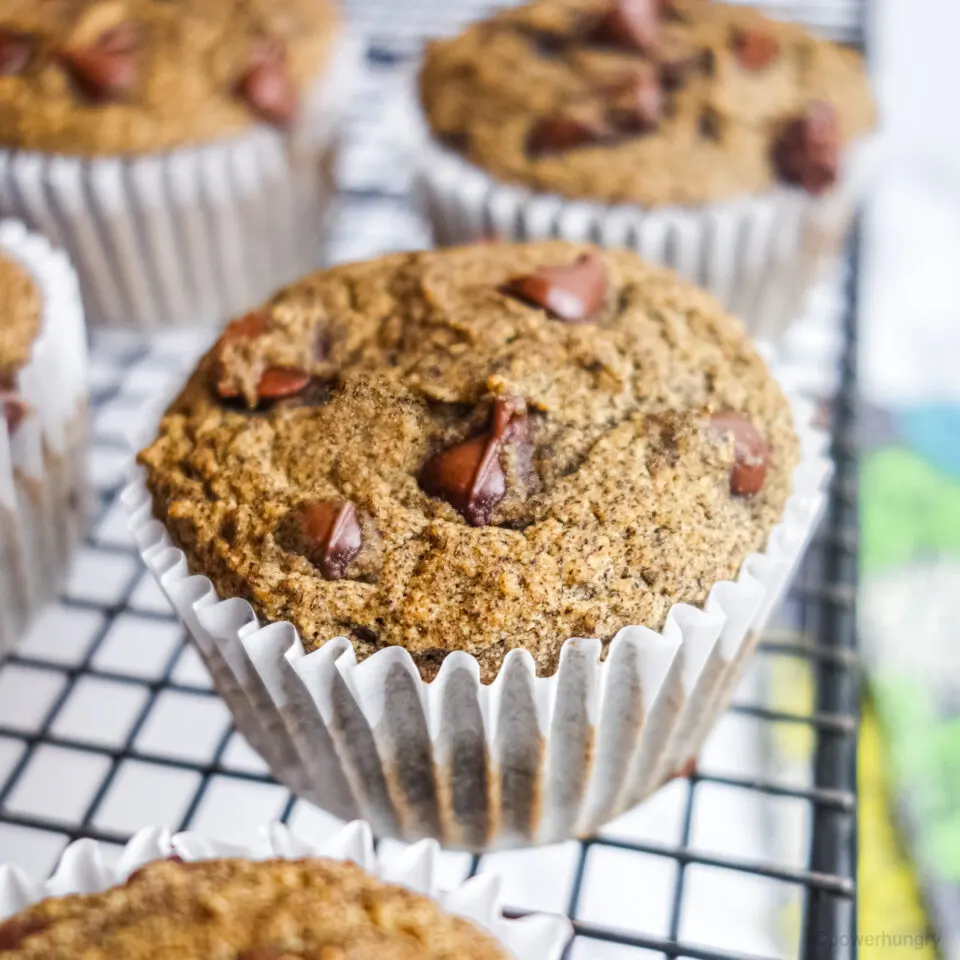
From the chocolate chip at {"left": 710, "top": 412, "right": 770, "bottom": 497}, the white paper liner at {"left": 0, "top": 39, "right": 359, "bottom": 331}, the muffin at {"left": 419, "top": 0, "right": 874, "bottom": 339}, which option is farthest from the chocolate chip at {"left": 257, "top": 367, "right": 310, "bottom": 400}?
the white paper liner at {"left": 0, "top": 39, "right": 359, "bottom": 331}

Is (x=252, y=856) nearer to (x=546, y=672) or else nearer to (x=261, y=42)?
(x=546, y=672)

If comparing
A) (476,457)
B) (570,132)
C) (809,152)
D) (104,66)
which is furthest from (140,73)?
(476,457)

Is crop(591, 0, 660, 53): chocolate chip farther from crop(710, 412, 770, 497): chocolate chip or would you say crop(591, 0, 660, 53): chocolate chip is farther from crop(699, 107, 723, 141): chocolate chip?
crop(710, 412, 770, 497): chocolate chip

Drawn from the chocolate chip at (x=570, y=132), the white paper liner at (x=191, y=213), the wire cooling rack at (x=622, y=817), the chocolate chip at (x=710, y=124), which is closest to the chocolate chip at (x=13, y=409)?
the wire cooling rack at (x=622, y=817)

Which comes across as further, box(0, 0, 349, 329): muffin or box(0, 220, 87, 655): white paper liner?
box(0, 0, 349, 329): muffin

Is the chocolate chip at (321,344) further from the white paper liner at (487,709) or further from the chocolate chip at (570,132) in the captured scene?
the chocolate chip at (570,132)

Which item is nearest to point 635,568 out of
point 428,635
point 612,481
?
point 612,481

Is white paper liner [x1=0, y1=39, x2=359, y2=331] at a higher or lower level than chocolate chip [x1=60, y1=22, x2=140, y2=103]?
lower
